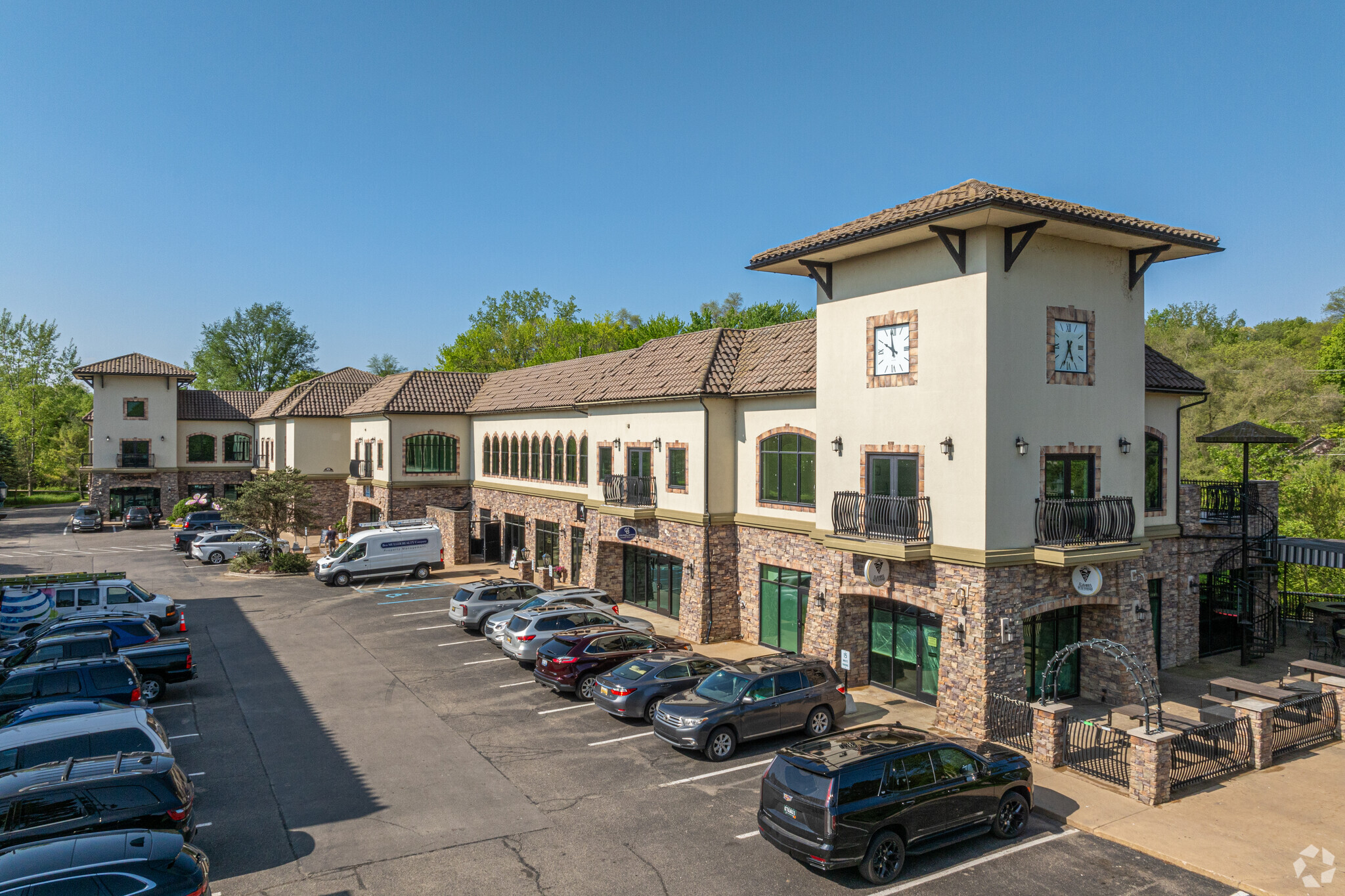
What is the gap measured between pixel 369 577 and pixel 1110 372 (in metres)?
27.8

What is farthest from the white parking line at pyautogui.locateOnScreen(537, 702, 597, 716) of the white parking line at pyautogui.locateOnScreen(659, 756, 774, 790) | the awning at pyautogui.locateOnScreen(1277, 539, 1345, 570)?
the awning at pyautogui.locateOnScreen(1277, 539, 1345, 570)

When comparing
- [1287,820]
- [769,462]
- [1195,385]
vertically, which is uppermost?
[1195,385]

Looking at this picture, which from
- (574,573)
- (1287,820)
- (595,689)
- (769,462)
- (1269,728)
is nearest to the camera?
(1287,820)

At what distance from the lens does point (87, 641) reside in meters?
17.1

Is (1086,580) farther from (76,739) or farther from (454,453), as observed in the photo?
(454,453)

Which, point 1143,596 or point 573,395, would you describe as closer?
point 1143,596

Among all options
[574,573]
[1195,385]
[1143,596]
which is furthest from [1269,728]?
[574,573]

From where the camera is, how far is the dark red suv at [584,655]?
18.0 m

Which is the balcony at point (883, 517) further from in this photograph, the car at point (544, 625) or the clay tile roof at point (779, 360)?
the car at point (544, 625)

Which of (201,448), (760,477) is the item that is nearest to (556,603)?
(760,477)

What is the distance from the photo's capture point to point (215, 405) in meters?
56.6

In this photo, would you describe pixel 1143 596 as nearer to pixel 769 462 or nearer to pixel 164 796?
pixel 769 462

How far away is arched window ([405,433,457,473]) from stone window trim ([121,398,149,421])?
25424 millimetres

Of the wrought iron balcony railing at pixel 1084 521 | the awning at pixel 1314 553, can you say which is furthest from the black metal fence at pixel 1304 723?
the awning at pixel 1314 553
